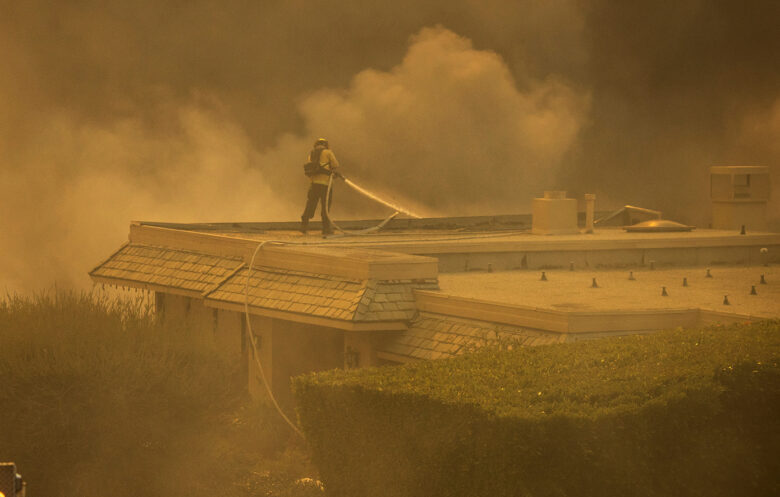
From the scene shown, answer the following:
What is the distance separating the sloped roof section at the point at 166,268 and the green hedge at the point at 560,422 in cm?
1103

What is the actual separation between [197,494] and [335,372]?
615cm

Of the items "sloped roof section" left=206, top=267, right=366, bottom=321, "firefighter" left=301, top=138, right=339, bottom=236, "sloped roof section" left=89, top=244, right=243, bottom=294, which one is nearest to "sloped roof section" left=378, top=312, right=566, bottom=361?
"sloped roof section" left=206, top=267, right=366, bottom=321

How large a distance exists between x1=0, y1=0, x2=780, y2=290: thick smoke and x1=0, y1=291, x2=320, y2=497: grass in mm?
28249

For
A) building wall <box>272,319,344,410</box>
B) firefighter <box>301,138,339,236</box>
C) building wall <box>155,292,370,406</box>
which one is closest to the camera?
building wall <box>155,292,370,406</box>

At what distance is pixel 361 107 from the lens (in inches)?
2007

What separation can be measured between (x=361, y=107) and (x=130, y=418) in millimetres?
32339

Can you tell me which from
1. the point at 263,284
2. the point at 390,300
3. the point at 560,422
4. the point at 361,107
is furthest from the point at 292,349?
the point at 361,107

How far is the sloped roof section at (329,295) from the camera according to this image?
1969 centimetres

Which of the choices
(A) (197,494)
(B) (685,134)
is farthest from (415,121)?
(A) (197,494)

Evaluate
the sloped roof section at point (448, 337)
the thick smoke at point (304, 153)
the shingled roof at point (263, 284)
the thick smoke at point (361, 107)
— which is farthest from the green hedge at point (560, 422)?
the thick smoke at point (304, 153)

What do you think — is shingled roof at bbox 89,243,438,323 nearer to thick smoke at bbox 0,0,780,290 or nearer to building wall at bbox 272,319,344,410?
building wall at bbox 272,319,344,410

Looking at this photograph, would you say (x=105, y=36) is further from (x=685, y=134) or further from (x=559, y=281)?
(x=559, y=281)

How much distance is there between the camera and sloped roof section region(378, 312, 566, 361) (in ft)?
57.7

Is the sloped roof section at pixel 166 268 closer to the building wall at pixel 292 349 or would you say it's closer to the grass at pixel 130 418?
the building wall at pixel 292 349
